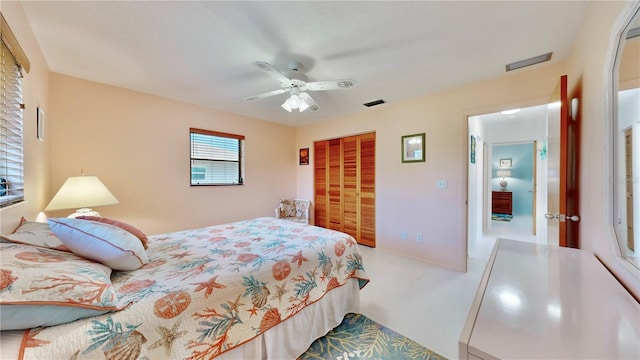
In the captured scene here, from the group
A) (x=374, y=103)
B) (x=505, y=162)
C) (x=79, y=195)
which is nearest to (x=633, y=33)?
(x=374, y=103)

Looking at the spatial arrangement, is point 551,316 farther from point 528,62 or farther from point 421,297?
point 528,62

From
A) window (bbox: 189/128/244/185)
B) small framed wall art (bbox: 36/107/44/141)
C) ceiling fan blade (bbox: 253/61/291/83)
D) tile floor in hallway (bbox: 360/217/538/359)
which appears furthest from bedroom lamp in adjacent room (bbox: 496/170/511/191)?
small framed wall art (bbox: 36/107/44/141)

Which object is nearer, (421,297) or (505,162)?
(421,297)

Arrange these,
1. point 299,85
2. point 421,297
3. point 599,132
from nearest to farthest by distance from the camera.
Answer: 1. point 599,132
2. point 299,85
3. point 421,297

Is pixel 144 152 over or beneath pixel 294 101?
beneath

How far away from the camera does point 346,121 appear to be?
4094 millimetres

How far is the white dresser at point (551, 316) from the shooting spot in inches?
22.3

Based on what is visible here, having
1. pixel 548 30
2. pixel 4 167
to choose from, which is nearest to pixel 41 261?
pixel 4 167

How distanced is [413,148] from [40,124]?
161 inches

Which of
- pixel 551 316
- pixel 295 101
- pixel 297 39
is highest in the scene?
pixel 297 39

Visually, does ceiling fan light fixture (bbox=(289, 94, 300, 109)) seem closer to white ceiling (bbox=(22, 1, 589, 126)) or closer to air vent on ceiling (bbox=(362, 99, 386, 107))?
white ceiling (bbox=(22, 1, 589, 126))

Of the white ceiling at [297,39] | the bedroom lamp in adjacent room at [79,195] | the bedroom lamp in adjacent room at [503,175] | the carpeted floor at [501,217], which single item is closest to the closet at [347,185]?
the white ceiling at [297,39]

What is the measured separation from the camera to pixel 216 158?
12.3 feet

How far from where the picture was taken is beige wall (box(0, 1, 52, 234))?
1.37m
